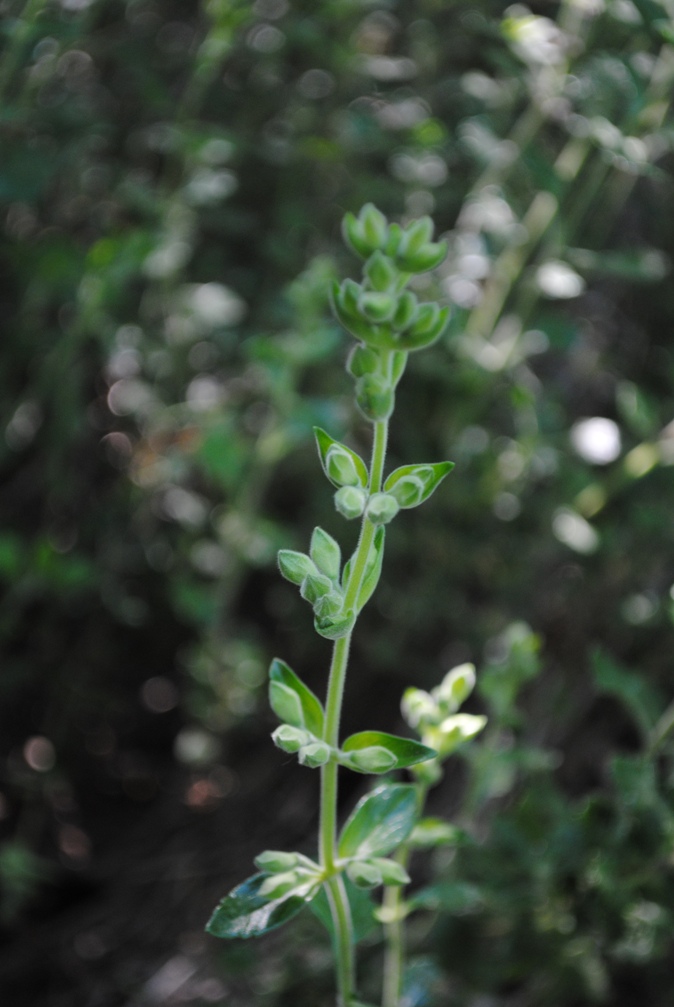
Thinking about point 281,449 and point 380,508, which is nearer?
point 380,508

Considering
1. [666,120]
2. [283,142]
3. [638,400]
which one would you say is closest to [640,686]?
[638,400]

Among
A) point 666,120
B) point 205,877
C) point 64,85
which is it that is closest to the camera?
point 666,120

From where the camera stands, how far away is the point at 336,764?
2.16ft

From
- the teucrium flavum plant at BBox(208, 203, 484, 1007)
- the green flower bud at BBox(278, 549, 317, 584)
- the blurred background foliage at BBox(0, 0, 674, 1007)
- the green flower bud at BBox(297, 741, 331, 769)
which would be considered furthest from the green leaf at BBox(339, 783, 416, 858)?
the blurred background foliage at BBox(0, 0, 674, 1007)

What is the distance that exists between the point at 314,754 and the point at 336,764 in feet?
0.18

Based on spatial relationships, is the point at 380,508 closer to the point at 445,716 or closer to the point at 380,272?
the point at 380,272

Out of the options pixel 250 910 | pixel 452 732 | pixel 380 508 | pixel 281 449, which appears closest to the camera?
pixel 380 508

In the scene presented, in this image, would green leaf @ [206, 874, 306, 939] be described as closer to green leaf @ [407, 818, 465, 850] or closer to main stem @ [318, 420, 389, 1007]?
main stem @ [318, 420, 389, 1007]

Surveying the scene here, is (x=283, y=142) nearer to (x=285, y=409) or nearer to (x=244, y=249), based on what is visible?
(x=244, y=249)

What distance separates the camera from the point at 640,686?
39.0 inches

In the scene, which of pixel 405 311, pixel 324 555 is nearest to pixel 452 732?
pixel 324 555

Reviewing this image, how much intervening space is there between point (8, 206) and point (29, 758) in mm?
892

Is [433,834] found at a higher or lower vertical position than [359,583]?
lower

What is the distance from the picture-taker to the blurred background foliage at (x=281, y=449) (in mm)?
1237
